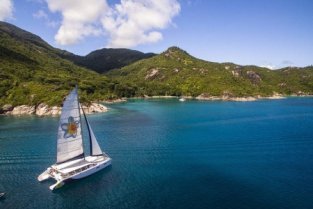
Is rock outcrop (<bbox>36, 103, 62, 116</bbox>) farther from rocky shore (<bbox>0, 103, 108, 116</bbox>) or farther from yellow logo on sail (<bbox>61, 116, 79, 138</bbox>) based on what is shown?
yellow logo on sail (<bbox>61, 116, 79, 138</bbox>)

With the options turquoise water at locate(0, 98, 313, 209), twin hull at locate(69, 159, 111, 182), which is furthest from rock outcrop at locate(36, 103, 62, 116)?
twin hull at locate(69, 159, 111, 182)

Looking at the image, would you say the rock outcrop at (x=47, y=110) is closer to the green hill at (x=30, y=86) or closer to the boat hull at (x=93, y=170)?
the green hill at (x=30, y=86)

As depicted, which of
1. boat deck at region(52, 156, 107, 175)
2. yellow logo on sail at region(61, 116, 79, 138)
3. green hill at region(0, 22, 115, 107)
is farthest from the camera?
green hill at region(0, 22, 115, 107)

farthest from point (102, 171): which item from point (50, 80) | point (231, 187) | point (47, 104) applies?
point (50, 80)

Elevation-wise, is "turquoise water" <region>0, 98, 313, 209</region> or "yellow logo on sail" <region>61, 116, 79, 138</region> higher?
"yellow logo on sail" <region>61, 116, 79, 138</region>

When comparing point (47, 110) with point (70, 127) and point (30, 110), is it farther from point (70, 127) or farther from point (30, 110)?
point (70, 127)

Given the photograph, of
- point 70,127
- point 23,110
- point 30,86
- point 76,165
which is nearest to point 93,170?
point 76,165

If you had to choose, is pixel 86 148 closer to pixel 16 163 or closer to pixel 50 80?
pixel 16 163
